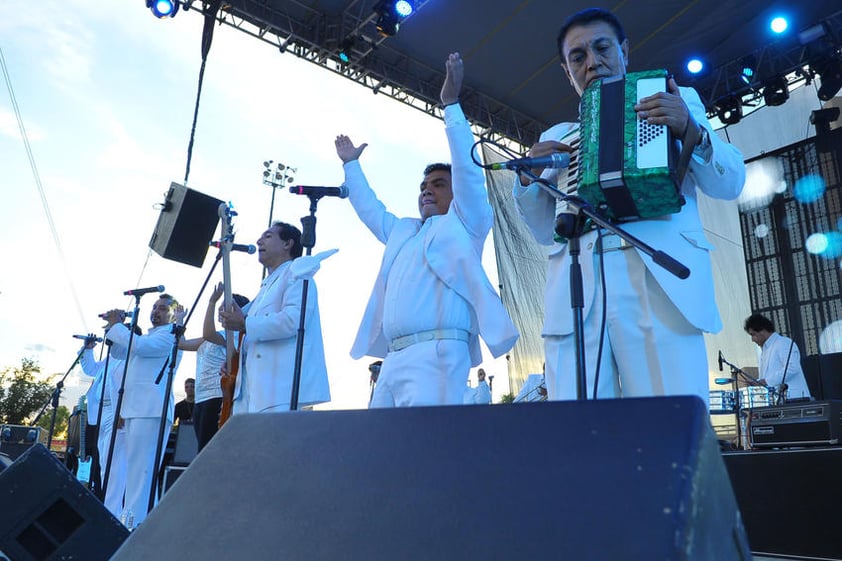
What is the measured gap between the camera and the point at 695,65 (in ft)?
26.0

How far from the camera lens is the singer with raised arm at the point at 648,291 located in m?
1.67

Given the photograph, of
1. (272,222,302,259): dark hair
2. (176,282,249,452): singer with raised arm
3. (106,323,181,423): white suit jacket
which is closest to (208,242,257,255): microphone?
(272,222,302,259): dark hair

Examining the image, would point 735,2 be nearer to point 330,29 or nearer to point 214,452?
point 330,29

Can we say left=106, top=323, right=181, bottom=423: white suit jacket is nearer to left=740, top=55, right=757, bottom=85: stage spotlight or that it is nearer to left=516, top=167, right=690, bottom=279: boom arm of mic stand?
left=516, top=167, right=690, bottom=279: boom arm of mic stand

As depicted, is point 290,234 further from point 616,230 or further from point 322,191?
point 616,230

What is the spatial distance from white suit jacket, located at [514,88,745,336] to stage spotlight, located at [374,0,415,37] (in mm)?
5386

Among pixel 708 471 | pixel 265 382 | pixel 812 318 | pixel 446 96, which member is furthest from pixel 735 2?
pixel 708 471

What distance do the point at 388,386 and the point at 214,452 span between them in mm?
1375

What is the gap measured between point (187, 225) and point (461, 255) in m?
2.92

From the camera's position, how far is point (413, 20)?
7508mm

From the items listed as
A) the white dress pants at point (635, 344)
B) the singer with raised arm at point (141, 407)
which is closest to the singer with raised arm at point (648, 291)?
the white dress pants at point (635, 344)

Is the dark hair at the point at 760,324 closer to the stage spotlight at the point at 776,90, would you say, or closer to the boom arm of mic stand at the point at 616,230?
the stage spotlight at the point at 776,90

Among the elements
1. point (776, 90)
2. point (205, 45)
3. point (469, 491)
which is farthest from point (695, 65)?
point (469, 491)

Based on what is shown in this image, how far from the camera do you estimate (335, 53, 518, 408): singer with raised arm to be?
7.79 ft
